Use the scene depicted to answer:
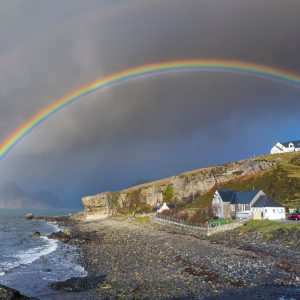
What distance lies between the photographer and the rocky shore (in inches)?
1228

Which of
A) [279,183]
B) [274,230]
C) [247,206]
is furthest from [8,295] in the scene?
[279,183]

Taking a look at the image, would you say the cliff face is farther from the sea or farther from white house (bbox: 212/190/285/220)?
the sea

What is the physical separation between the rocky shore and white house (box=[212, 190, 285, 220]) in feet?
85.4

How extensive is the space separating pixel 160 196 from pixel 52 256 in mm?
107017

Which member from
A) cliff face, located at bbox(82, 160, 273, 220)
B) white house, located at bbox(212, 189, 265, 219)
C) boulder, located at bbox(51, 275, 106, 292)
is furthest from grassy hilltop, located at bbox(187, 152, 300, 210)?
boulder, located at bbox(51, 275, 106, 292)

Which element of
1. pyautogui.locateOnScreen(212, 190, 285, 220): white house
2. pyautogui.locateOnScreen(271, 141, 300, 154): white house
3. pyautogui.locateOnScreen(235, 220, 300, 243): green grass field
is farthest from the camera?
pyautogui.locateOnScreen(271, 141, 300, 154): white house

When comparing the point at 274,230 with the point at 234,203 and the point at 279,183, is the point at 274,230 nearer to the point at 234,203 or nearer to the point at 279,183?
the point at 234,203

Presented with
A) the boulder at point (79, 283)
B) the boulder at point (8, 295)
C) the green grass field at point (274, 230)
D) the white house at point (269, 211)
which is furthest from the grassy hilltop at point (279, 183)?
the boulder at point (8, 295)

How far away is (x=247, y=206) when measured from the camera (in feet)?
302

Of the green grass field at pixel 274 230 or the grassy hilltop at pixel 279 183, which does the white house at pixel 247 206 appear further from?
the green grass field at pixel 274 230

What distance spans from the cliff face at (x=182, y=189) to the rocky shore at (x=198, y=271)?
85.3 metres

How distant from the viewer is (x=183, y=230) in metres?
83.3

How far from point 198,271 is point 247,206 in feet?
185

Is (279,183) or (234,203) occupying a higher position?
(279,183)
